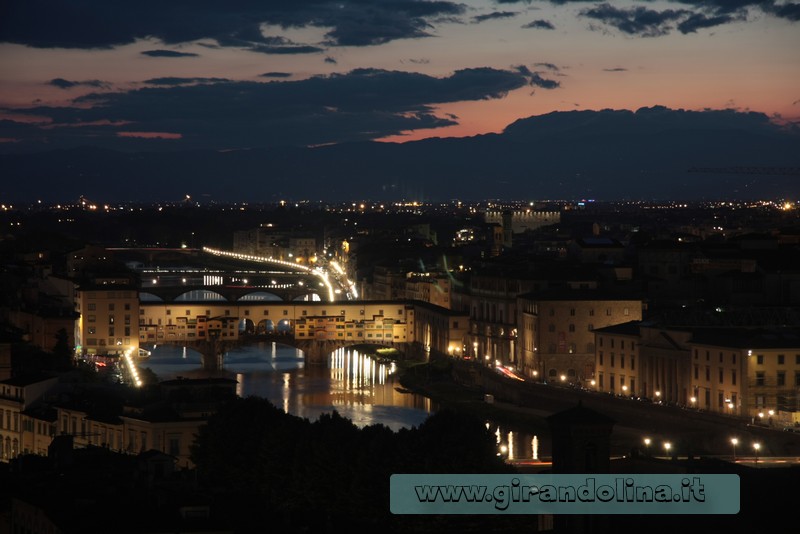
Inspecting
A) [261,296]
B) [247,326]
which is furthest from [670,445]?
[261,296]

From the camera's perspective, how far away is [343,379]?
36.3m

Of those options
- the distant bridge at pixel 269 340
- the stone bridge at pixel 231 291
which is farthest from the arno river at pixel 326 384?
the stone bridge at pixel 231 291

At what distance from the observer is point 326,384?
35125 millimetres

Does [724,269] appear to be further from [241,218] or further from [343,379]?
[241,218]

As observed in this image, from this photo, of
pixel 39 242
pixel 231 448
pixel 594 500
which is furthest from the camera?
pixel 39 242

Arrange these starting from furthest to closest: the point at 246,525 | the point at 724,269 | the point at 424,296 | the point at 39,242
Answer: the point at 39,242
the point at 424,296
the point at 724,269
the point at 246,525

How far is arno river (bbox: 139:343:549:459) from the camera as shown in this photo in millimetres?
28016

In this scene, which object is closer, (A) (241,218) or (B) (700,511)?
(B) (700,511)

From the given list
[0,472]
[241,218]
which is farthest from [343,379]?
[241,218]

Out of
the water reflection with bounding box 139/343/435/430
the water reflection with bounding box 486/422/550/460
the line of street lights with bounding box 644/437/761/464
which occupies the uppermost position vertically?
the line of street lights with bounding box 644/437/761/464

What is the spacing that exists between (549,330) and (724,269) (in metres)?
6.23

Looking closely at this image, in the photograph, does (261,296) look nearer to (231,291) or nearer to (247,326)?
(231,291)

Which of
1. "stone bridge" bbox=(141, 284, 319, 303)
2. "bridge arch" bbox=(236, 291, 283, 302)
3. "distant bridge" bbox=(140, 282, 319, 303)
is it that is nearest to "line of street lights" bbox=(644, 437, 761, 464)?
"stone bridge" bbox=(141, 284, 319, 303)

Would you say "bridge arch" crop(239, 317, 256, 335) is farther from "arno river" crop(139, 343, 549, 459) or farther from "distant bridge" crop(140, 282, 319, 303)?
"distant bridge" crop(140, 282, 319, 303)
